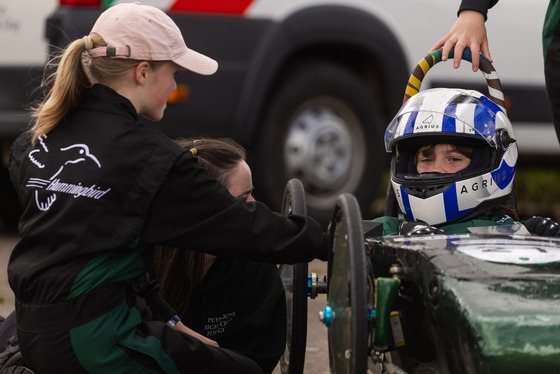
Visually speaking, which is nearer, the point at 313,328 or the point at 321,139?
the point at 313,328

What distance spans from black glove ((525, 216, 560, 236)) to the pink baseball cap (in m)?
1.30

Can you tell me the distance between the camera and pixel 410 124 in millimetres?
3441

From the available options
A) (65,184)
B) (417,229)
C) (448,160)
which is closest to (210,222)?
(65,184)

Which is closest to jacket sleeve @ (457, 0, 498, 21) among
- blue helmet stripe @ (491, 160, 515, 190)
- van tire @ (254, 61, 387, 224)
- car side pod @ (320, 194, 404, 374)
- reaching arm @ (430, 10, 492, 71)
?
reaching arm @ (430, 10, 492, 71)

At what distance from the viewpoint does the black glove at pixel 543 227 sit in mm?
3207

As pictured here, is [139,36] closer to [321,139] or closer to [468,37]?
[468,37]

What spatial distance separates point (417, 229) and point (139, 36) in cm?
113

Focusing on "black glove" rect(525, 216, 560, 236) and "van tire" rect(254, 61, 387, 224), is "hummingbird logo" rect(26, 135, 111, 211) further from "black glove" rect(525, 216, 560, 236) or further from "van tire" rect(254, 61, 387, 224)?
"van tire" rect(254, 61, 387, 224)

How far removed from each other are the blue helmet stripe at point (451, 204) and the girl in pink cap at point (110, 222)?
63 cm

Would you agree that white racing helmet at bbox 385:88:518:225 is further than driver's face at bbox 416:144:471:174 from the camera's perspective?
A: No

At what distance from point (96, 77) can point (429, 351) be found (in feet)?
4.29

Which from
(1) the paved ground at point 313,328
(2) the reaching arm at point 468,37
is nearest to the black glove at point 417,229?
(2) the reaching arm at point 468,37

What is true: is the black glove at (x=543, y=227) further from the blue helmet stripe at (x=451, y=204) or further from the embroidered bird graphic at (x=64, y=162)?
the embroidered bird graphic at (x=64, y=162)

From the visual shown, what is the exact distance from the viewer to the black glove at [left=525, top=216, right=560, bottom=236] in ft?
10.5
